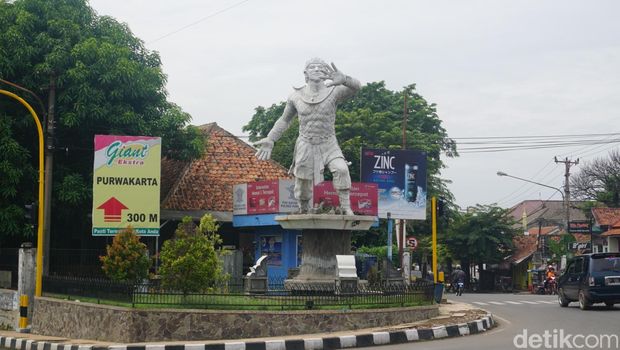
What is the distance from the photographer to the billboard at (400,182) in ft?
109

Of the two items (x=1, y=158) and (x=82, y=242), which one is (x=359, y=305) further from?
(x=82, y=242)

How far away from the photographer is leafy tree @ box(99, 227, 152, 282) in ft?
62.1

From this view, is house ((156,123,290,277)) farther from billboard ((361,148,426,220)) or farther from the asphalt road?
the asphalt road

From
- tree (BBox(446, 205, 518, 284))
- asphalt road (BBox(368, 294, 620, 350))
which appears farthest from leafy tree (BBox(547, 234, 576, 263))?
asphalt road (BBox(368, 294, 620, 350))

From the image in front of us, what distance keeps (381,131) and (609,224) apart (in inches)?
547

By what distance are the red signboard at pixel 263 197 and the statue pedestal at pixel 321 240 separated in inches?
446

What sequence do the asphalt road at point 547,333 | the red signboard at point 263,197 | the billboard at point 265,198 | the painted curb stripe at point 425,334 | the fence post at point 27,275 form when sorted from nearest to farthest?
the asphalt road at point 547,333, the painted curb stripe at point 425,334, the fence post at point 27,275, the billboard at point 265,198, the red signboard at point 263,197

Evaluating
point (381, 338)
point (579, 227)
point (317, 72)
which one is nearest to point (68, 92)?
point (317, 72)

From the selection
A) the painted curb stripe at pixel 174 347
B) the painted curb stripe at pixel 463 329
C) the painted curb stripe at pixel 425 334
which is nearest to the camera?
the painted curb stripe at pixel 174 347

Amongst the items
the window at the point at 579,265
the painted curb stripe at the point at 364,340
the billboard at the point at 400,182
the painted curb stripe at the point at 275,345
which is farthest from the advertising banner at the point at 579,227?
the painted curb stripe at the point at 275,345

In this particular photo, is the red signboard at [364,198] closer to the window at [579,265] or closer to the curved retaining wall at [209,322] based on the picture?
the window at [579,265]

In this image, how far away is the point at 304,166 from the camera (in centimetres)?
2025

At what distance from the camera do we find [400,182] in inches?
1326

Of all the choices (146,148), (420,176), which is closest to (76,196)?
(146,148)
